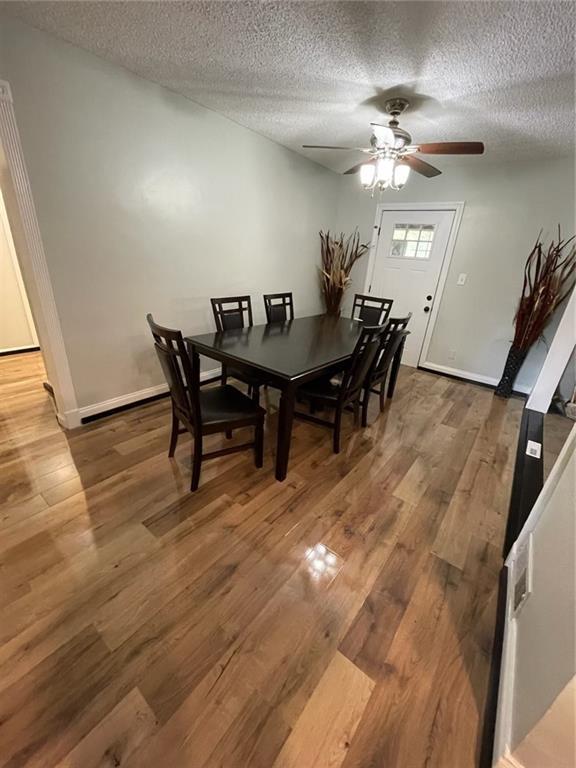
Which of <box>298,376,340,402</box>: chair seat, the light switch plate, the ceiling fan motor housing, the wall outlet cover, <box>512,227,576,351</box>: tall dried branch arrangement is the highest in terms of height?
the ceiling fan motor housing

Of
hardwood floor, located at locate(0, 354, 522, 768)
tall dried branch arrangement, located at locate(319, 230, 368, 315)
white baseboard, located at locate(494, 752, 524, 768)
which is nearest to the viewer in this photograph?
white baseboard, located at locate(494, 752, 524, 768)

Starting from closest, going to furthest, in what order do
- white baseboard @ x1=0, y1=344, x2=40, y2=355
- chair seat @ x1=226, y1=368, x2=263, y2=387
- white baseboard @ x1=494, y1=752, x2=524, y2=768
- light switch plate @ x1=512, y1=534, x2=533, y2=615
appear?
white baseboard @ x1=494, y1=752, x2=524, y2=768 < light switch plate @ x1=512, y1=534, x2=533, y2=615 < chair seat @ x1=226, y1=368, x2=263, y2=387 < white baseboard @ x1=0, y1=344, x2=40, y2=355

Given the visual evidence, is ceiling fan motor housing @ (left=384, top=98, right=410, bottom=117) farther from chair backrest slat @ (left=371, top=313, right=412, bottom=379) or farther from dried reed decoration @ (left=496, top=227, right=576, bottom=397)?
dried reed decoration @ (left=496, top=227, right=576, bottom=397)

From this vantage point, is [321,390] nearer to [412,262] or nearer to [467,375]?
[467,375]

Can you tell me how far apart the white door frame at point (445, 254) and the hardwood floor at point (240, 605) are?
7.21 ft

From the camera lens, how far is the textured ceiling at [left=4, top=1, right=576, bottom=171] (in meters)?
1.44

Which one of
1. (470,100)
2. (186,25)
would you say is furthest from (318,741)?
(470,100)

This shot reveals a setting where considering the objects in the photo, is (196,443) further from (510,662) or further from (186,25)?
(186,25)

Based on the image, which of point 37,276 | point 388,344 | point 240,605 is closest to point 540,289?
point 388,344

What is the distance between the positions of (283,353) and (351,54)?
1707 mm

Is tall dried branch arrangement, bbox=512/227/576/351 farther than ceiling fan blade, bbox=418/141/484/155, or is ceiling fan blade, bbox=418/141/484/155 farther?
tall dried branch arrangement, bbox=512/227/576/351

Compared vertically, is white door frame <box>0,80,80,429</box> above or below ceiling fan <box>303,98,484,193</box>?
below

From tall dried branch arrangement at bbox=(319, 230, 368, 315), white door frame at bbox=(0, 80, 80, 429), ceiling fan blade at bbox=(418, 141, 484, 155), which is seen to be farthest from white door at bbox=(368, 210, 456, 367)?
white door frame at bbox=(0, 80, 80, 429)

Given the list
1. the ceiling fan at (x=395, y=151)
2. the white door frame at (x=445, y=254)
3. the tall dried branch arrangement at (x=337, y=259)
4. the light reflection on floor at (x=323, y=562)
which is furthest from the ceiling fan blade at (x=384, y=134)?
the light reflection on floor at (x=323, y=562)
